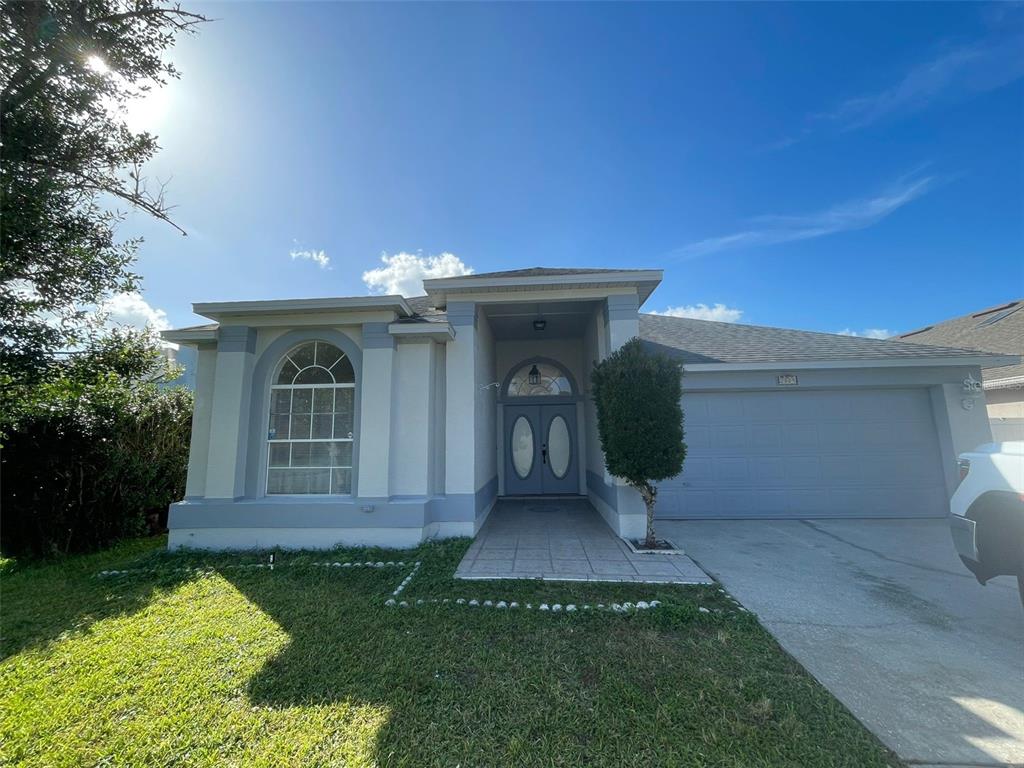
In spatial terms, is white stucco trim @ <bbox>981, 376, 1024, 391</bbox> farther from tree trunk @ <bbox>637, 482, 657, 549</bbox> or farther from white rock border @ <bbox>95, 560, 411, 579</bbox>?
white rock border @ <bbox>95, 560, 411, 579</bbox>

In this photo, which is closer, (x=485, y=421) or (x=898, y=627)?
(x=898, y=627)

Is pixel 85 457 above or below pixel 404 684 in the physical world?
above

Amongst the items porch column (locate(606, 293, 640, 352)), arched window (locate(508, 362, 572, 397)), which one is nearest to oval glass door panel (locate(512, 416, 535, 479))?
arched window (locate(508, 362, 572, 397))

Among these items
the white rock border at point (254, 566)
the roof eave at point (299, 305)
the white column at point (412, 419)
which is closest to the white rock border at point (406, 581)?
the white rock border at point (254, 566)

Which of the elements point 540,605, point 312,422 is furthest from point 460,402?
point 540,605

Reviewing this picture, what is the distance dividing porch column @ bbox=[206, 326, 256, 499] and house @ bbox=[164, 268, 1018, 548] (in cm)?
2

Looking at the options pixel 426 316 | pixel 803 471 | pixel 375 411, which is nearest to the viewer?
pixel 375 411

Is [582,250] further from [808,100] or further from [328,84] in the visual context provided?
[328,84]

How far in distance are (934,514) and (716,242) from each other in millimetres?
7613

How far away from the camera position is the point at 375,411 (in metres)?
5.82

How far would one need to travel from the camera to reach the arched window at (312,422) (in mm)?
6020

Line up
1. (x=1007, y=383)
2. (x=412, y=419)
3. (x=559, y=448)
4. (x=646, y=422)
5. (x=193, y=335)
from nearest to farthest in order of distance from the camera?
(x=646, y=422), (x=412, y=419), (x=193, y=335), (x=1007, y=383), (x=559, y=448)

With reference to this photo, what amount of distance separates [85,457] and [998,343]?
1947 centimetres

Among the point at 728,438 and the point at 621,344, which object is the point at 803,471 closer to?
the point at 728,438
